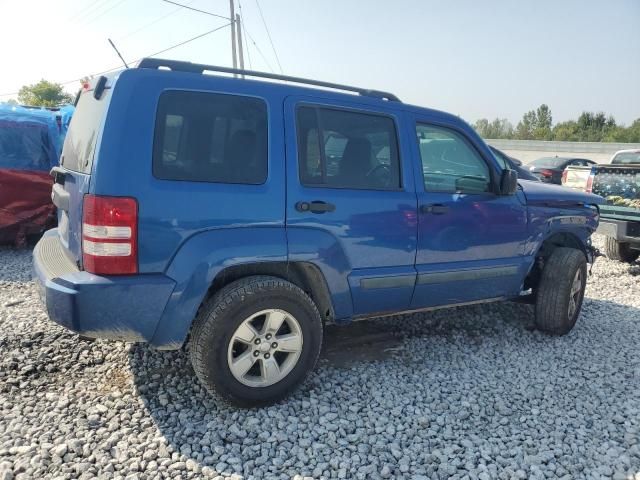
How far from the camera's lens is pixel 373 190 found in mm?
3236

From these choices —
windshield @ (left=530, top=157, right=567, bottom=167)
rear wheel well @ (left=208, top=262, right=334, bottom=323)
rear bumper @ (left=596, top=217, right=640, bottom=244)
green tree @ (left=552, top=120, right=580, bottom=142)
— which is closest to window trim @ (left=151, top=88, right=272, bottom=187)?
rear wheel well @ (left=208, top=262, right=334, bottom=323)

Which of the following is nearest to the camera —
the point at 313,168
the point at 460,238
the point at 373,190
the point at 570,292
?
the point at 313,168

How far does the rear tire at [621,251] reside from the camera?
727cm

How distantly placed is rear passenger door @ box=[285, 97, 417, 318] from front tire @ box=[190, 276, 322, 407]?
10.9 inches

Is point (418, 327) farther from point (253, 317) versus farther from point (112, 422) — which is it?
point (112, 422)

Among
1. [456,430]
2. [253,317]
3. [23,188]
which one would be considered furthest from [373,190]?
[23,188]

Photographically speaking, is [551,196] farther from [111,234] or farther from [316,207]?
[111,234]

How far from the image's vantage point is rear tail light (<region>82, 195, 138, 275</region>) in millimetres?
2439

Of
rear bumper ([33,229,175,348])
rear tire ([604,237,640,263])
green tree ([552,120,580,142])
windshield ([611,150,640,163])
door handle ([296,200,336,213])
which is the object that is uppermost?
green tree ([552,120,580,142])

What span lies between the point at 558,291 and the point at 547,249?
18.4 inches

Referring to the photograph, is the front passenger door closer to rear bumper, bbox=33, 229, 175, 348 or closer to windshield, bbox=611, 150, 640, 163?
rear bumper, bbox=33, 229, 175, 348

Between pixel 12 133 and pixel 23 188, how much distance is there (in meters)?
0.85

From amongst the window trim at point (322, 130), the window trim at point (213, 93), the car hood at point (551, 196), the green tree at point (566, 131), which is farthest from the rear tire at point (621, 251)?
the green tree at point (566, 131)

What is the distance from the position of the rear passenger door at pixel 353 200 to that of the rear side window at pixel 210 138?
21cm
